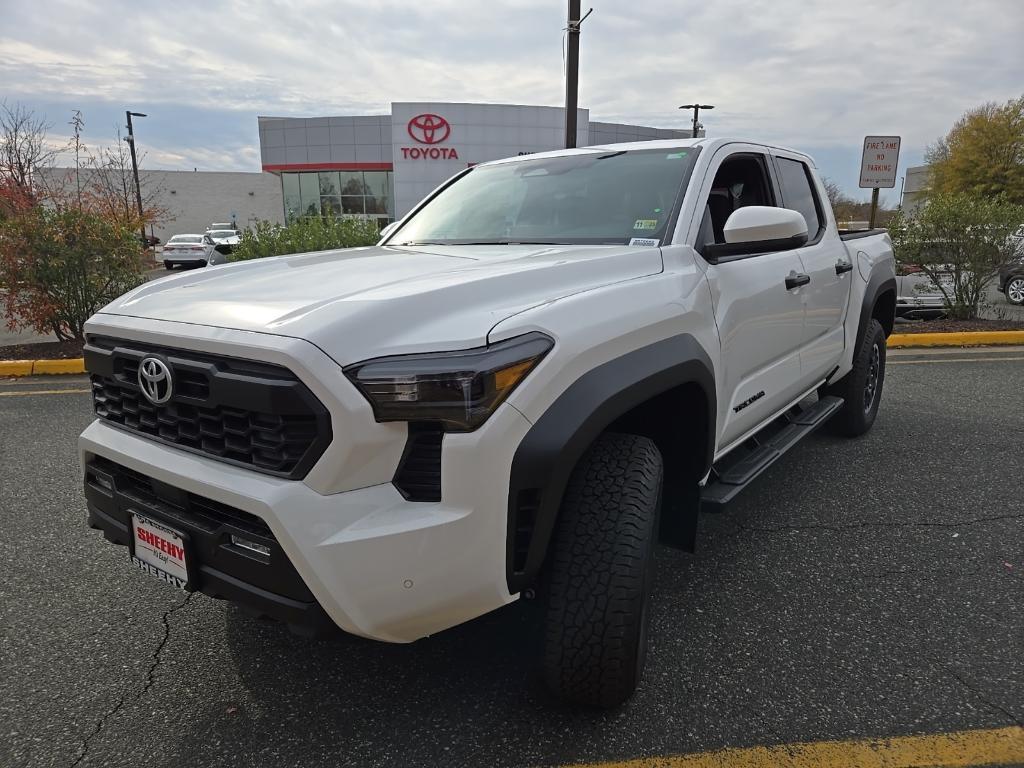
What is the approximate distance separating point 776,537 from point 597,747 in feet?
5.42

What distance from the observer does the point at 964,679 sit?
2244 mm

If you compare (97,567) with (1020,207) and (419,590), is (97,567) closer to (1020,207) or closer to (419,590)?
(419,590)

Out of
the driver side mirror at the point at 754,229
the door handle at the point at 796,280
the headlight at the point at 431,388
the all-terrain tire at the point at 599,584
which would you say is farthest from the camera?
the door handle at the point at 796,280

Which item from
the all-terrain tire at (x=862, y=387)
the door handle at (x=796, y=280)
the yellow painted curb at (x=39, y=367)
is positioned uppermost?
the door handle at (x=796, y=280)

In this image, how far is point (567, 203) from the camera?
3.03 m

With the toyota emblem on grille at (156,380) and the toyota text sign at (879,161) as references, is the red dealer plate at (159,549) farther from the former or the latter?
the toyota text sign at (879,161)

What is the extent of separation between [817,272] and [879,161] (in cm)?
797

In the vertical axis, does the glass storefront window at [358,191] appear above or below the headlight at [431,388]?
above

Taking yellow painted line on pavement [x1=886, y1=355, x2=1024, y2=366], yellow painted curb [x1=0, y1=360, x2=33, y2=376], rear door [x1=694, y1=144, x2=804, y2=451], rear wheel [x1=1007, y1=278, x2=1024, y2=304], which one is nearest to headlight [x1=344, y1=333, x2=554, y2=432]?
rear door [x1=694, y1=144, x2=804, y2=451]

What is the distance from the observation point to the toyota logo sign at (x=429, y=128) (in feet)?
103

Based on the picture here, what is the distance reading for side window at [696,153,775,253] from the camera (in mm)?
2824

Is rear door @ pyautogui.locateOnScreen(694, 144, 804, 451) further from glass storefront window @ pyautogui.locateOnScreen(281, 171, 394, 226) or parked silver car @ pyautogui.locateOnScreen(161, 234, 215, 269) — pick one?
glass storefront window @ pyautogui.locateOnScreen(281, 171, 394, 226)

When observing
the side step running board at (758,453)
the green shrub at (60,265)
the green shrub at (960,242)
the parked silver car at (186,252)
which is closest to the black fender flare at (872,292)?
the side step running board at (758,453)

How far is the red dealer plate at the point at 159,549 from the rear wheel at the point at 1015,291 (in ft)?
51.4
